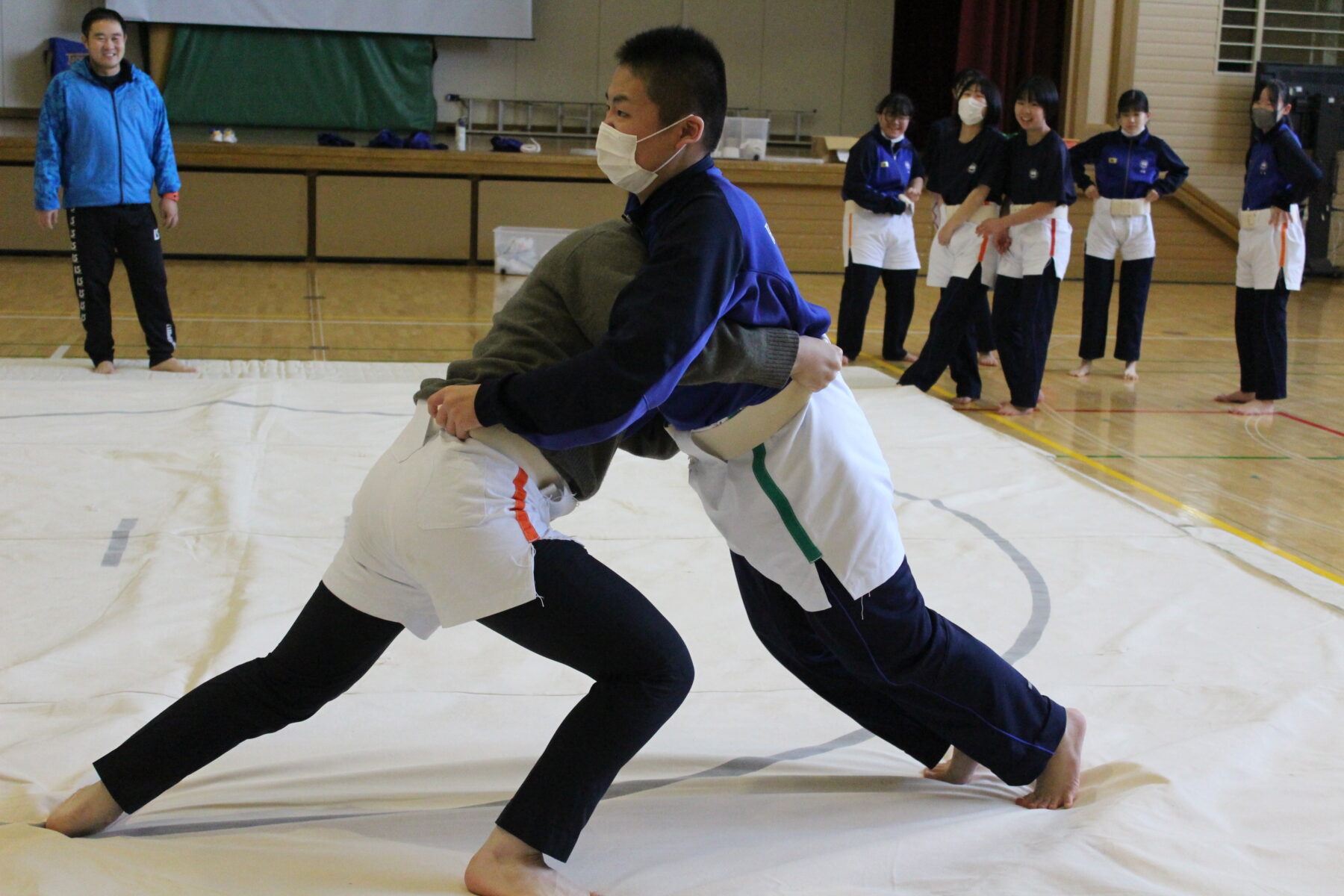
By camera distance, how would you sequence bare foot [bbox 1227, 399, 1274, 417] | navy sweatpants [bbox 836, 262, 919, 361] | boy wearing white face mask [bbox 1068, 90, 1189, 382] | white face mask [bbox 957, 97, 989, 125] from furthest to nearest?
navy sweatpants [bbox 836, 262, 919, 361] → boy wearing white face mask [bbox 1068, 90, 1189, 382] → white face mask [bbox 957, 97, 989, 125] → bare foot [bbox 1227, 399, 1274, 417]

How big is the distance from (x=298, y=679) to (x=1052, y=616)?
5.85 ft

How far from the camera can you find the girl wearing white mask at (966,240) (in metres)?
5.41

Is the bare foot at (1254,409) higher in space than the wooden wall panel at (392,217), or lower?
lower

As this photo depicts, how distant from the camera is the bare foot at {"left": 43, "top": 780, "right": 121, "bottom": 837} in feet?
5.32

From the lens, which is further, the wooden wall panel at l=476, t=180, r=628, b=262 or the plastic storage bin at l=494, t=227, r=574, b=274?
the wooden wall panel at l=476, t=180, r=628, b=262

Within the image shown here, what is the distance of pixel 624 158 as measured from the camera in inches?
58.6

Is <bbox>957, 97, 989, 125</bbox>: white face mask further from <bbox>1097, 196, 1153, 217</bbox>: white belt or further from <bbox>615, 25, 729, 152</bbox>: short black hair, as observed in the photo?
<bbox>615, 25, 729, 152</bbox>: short black hair

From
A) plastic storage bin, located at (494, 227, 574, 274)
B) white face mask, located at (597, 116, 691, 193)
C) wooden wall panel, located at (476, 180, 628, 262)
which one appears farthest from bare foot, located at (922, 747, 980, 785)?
wooden wall panel, located at (476, 180, 628, 262)

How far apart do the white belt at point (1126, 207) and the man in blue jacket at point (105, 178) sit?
4502 millimetres

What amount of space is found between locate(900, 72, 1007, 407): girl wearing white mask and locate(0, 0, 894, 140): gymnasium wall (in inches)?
309

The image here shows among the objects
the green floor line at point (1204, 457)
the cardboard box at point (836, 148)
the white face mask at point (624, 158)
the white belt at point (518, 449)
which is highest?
the cardboard box at point (836, 148)

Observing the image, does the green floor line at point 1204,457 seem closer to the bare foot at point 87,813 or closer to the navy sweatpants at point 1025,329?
the navy sweatpants at point 1025,329

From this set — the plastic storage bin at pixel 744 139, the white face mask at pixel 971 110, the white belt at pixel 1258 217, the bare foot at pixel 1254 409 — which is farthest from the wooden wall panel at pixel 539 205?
the bare foot at pixel 1254 409

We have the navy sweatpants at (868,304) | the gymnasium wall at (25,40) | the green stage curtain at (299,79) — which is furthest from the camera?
the green stage curtain at (299,79)
